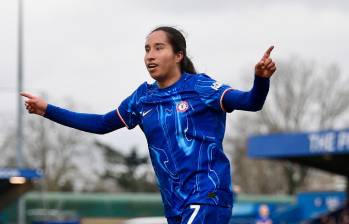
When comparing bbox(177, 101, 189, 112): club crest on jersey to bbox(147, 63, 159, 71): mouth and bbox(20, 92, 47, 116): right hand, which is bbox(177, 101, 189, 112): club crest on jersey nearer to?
bbox(147, 63, 159, 71): mouth

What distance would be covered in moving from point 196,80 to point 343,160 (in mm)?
29533

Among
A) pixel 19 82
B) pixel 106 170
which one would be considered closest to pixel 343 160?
pixel 19 82

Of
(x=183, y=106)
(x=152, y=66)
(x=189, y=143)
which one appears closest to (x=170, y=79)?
(x=152, y=66)

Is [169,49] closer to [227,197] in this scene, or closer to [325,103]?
[227,197]

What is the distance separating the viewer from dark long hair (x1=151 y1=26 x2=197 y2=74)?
6.02 meters

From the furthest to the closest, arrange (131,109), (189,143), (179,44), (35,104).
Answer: (35,104) < (131,109) < (179,44) < (189,143)

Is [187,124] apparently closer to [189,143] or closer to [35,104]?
[189,143]

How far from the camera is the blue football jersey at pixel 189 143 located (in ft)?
18.6

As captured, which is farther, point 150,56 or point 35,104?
point 35,104

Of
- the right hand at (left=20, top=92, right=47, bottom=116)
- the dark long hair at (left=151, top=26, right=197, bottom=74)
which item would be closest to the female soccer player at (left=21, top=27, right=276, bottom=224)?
the dark long hair at (left=151, top=26, right=197, bottom=74)

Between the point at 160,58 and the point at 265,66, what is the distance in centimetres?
81

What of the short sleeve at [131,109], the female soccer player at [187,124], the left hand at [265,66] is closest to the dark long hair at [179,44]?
the female soccer player at [187,124]

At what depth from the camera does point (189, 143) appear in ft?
18.9

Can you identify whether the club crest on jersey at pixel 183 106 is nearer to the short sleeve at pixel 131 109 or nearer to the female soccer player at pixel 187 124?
the female soccer player at pixel 187 124
